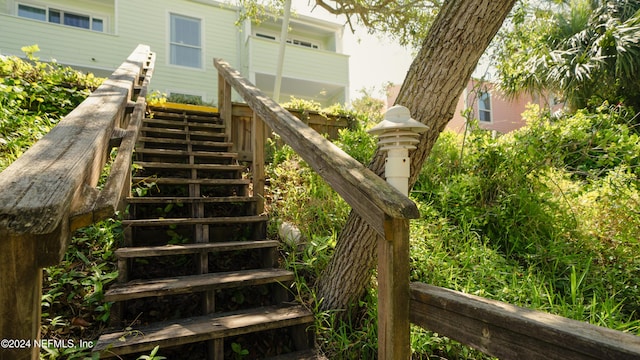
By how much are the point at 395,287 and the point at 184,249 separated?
4.72 ft

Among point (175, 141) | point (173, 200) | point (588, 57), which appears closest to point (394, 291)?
Answer: point (173, 200)

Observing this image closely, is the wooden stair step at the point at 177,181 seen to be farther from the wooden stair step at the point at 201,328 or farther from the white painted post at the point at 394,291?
the white painted post at the point at 394,291

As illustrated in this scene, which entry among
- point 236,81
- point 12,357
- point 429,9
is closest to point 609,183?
point 236,81

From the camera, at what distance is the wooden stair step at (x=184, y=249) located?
6.36 feet

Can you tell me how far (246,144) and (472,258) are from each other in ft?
10.8

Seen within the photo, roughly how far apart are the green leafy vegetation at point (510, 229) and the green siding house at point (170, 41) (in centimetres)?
508

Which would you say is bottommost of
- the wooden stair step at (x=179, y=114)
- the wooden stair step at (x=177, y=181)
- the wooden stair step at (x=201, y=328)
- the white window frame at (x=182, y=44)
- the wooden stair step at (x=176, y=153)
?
the wooden stair step at (x=201, y=328)

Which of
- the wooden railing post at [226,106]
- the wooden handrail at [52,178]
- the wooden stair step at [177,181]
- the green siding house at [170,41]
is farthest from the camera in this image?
the green siding house at [170,41]

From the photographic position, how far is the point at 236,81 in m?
3.35

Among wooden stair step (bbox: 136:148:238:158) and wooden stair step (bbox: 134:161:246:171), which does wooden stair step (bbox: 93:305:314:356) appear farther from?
wooden stair step (bbox: 136:148:238:158)

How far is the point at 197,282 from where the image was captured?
1882 millimetres

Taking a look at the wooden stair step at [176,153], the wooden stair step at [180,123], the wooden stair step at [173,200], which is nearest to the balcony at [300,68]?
the wooden stair step at [180,123]

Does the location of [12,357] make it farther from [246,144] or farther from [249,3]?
[249,3]

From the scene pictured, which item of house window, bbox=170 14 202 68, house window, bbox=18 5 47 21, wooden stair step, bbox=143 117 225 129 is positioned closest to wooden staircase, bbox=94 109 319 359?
wooden stair step, bbox=143 117 225 129
